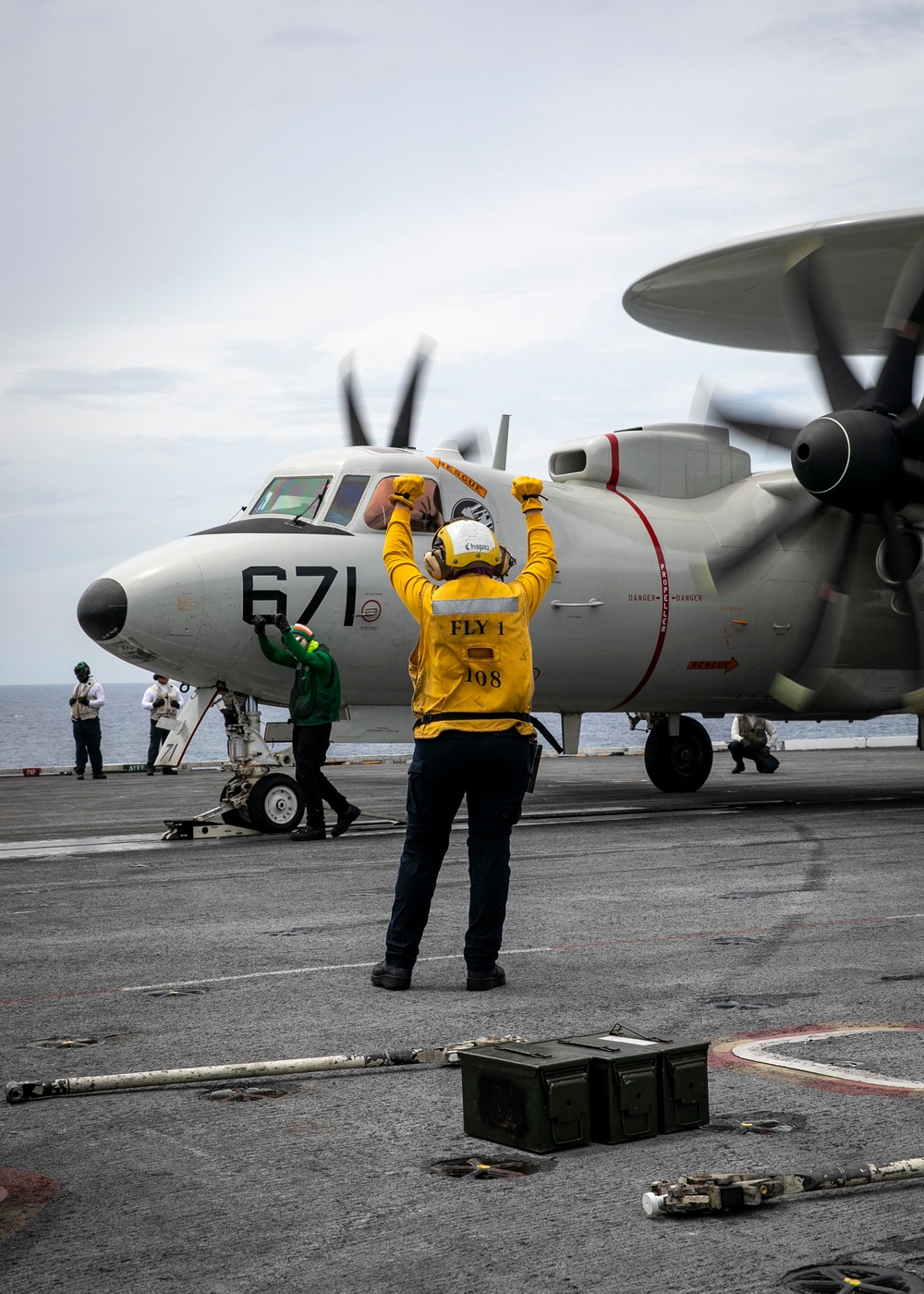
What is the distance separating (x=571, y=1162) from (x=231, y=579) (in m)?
9.89

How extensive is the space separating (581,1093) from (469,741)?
239 centimetres

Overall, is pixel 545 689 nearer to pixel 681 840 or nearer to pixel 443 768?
pixel 681 840

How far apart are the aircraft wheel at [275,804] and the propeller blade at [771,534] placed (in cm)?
510

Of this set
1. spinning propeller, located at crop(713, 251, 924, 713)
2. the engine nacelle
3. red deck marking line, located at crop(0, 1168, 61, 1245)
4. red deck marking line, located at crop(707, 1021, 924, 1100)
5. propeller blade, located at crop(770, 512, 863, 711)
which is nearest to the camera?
red deck marking line, located at crop(0, 1168, 61, 1245)

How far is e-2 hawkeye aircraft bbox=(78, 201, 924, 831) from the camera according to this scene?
43.3 feet

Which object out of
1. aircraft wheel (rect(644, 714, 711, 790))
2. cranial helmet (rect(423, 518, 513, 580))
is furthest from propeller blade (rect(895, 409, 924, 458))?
cranial helmet (rect(423, 518, 513, 580))

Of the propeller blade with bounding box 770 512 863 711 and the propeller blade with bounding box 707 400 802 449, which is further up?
the propeller blade with bounding box 707 400 802 449

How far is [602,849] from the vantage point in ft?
37.9

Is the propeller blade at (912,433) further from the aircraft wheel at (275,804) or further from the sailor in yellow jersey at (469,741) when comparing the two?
the sailor in yellow jersey at (469,741)

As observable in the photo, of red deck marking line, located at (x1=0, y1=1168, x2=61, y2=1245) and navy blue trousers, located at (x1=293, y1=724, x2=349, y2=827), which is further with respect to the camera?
navy blue trousers, located at (x1=293, y1=724, x2=349, y2=827)

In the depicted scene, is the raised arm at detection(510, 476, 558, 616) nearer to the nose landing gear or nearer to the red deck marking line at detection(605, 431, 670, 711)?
the nose landing gear

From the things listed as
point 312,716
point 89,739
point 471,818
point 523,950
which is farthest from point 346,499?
point 89,739

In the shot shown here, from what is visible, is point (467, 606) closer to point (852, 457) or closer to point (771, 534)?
point (852, 457)

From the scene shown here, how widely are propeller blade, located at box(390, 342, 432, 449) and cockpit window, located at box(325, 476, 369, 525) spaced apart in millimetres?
2621
